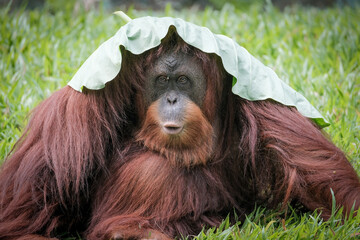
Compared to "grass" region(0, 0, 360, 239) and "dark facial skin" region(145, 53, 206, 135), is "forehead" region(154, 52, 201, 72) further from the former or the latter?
"grass" region(0, 0, 360, 239)

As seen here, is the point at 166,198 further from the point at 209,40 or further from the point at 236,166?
the point at 209,40

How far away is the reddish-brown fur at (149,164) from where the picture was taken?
2576 millimetres

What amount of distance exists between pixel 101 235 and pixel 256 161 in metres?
0.85

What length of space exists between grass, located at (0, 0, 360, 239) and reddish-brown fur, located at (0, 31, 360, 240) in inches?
8.3

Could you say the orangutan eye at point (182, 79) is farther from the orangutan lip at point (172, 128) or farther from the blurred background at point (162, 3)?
the blurred background at point (162, 3)

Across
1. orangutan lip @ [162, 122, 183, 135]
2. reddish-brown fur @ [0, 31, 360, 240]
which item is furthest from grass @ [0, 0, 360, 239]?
orangutan lip @ [162, 122, 183, 135]

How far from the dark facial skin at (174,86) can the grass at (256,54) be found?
622 mm

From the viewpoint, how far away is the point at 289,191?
2592mm

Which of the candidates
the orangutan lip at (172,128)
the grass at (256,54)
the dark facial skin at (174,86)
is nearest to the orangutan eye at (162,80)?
the dark facial skin at (174,86)

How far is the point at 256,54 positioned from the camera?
4621mm

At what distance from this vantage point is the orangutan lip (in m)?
2.51

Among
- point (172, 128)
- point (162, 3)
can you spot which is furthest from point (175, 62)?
point (162, 3)

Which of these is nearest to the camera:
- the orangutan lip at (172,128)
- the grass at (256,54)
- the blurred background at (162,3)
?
the orangutan lip at (172,128)

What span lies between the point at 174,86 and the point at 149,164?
40cm
